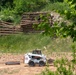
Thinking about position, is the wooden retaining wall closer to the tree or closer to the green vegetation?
the green vegetation

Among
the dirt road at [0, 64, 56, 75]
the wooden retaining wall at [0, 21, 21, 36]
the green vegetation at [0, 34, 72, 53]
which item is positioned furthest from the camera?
the wooden retaining wall at [0, 21, 21, 36]

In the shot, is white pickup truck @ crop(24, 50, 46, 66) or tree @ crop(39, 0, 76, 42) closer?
tree @ crop(39, 0, 76, 42)

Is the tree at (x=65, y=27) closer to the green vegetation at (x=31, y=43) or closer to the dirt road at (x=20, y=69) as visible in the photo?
the dirt road at (x=20, y=69)

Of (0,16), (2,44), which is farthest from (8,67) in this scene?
(0,16)

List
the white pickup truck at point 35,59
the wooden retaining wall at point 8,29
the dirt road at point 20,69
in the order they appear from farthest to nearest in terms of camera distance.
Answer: the wooden retaining wall at point 8,29, the white pickup truck at point 35,59, the dirt road at point 20,69

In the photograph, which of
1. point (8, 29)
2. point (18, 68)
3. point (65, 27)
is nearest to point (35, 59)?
point (18, 68)

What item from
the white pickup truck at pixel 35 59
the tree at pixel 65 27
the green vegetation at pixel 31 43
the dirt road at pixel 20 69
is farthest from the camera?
the green vegetation at pixel 31 43

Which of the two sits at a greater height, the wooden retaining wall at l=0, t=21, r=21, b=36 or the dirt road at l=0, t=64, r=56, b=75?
the wooden retaining wall at l=0, t=21, r=21, b=36

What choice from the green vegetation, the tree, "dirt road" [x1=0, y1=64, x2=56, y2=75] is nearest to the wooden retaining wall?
the green vegetation

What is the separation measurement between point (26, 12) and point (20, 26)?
173 centimetres

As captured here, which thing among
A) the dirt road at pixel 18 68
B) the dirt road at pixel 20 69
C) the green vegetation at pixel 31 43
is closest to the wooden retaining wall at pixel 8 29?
the green vegetation at pixel 31 43

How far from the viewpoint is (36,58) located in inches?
691

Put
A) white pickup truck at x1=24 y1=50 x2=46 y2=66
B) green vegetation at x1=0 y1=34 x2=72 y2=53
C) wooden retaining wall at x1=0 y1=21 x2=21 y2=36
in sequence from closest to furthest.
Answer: white pickup truck at x1=24 y1=50 x2=46 y2=66 < green vegetation at x1=0 y1=34 x2=72 y2=53 < wooden retaining wall at x1=0 y1=21 x2=21 y2=36

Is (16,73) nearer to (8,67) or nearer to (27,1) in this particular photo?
(8,67)
